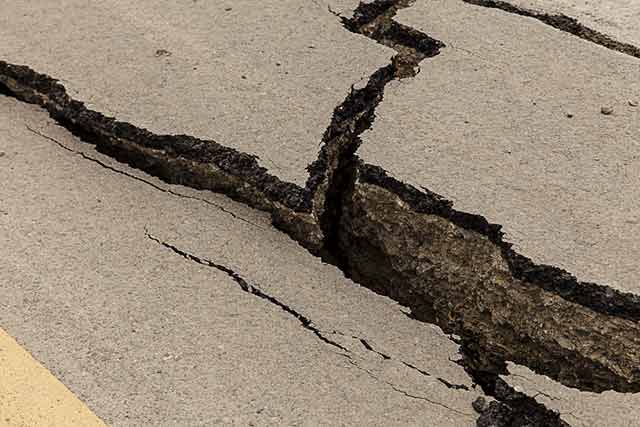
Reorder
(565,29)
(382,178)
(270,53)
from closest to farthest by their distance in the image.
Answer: (382,178)
(270,53)
(565,29)

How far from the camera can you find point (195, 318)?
2.45 meters

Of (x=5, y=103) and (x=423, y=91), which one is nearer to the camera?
(x=423, y=91)

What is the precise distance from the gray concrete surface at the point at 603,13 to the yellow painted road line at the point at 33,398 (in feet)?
7.67

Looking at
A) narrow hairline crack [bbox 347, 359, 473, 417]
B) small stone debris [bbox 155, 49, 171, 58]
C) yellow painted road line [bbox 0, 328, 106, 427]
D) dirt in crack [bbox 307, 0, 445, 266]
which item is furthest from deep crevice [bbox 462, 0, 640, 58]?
yellow painted road line [bbox 0, 328, 106, 427]

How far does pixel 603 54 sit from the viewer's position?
10.4 ft

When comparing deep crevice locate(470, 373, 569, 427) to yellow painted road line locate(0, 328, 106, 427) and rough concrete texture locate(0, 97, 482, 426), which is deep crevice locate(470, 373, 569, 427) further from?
yellow painted road line locate(0, 328, 106, 427)

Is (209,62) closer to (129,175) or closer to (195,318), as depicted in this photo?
(129,175)

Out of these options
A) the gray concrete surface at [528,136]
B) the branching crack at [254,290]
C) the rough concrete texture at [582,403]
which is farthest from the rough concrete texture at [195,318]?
the gray concrete surface at [528,136]

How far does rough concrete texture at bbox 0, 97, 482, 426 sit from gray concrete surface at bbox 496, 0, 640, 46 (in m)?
1.60

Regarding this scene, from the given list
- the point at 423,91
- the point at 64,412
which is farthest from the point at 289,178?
the point at 64,412

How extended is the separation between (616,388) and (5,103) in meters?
2.37

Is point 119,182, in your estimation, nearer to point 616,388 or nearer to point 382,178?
point 382,178

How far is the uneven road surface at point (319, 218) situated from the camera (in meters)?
2.25

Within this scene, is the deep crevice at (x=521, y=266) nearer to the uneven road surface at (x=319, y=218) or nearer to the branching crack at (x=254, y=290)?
the uneven road surface at (x=319, y=218)
